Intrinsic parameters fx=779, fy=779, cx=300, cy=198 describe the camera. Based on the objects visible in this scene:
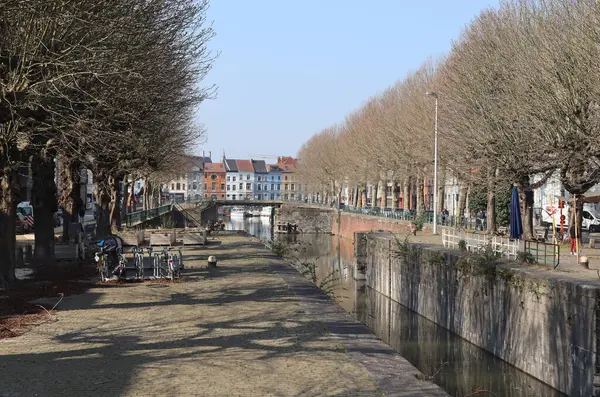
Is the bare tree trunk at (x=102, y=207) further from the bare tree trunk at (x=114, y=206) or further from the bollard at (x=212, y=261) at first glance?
the bollard at (x=212, y=261)

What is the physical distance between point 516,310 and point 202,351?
32.3 feet

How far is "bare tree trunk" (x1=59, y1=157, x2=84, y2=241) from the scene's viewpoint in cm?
2781

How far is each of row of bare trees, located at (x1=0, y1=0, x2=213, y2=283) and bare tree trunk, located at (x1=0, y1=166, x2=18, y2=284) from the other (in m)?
0.02

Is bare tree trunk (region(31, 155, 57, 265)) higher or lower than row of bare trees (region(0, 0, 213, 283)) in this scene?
lower

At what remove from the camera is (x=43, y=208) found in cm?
2384

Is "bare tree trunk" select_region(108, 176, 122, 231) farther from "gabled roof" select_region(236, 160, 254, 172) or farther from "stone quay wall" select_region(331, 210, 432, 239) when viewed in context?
"gabled roof" select_region(236, 160, 254, 172)

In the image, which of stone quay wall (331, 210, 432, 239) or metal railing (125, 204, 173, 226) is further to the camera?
stone quay wall (331, 210, 432, 239)

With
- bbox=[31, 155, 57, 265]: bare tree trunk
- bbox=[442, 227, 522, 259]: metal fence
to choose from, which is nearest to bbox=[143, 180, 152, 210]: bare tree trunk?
bbox=[31, 155, 57, 265]: bare tree trunk

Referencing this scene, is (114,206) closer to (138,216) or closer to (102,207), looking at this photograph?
(102,207)

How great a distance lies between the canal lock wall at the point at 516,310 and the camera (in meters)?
15.1

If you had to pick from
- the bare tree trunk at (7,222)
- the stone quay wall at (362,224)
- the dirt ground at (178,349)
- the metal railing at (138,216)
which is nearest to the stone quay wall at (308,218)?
the stone quay wall at (362,224)

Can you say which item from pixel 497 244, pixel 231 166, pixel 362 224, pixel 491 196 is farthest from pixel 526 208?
pixel 231 166

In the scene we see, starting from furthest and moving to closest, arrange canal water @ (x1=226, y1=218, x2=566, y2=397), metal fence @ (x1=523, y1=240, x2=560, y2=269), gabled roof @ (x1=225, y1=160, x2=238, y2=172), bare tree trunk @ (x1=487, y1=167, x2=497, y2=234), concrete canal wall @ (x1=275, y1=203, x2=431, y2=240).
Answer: gabled roof @ (x1=225, y1=160, x2=238, y2=172)
concrete canal wall @ (x1=275, y1=203, x2=431, y2=240)
bare tree trunk @ (x1=487, y1=167, x2=497, y2=234)
metal fence @ (x1=523, y1=240, x2=560, y2=269)
canal water @ (x1=226, y1=218, x2=566, y2=397)

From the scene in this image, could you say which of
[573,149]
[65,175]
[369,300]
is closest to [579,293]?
[573,149]
